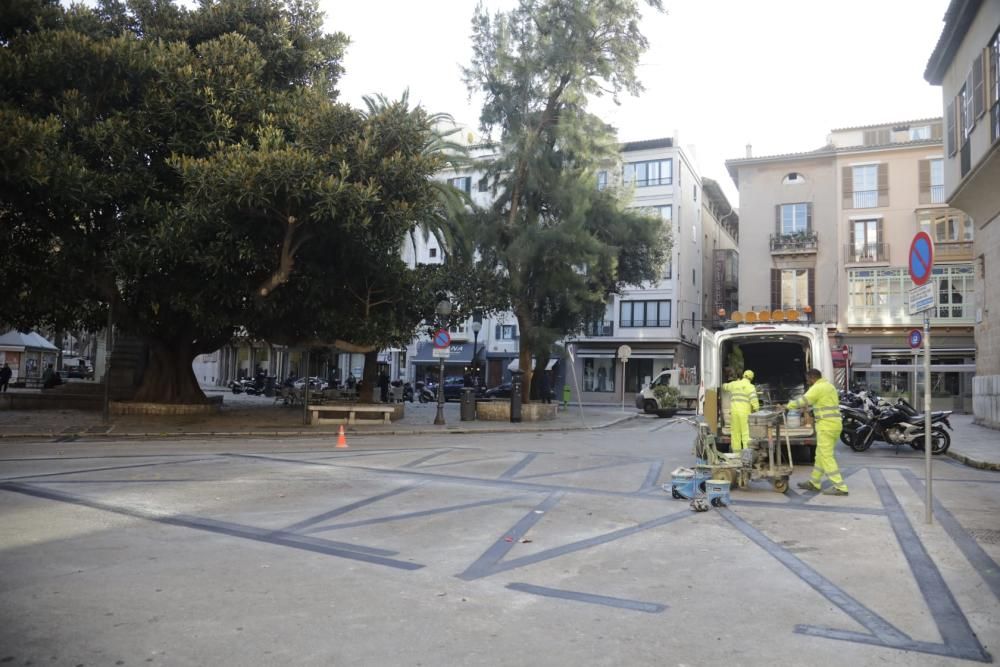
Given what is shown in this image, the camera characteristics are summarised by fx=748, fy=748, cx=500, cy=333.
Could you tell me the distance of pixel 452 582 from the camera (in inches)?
208

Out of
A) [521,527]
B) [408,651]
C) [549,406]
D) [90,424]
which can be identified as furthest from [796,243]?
[408,651]

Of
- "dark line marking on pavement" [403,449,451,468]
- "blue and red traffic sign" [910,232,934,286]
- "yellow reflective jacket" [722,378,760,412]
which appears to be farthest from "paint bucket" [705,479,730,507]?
"dark line marking on pavement" [403,449,451,468]

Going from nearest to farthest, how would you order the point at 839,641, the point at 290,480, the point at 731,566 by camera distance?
1. the point at 839,641
2. the point at 731,566
3. the point at 290,480

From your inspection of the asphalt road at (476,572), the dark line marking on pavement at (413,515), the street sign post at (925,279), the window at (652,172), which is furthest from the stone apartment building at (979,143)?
the window at (652,172)

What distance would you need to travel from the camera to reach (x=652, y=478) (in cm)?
1110

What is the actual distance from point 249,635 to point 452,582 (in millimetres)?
1572

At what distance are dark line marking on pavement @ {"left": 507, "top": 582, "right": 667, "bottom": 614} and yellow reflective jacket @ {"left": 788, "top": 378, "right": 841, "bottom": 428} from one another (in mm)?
5678

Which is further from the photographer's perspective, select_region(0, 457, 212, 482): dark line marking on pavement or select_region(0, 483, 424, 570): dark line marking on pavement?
select_region(0, 457, 212, 482): dark line marking on pavement

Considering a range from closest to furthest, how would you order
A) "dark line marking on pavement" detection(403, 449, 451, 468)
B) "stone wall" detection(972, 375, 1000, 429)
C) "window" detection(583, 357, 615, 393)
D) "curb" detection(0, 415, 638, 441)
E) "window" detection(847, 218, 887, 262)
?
"dark line marking on pavement" detection(403, 449, 451, 468), "curb" detection(0, 415, 638, 441), "stone wall" detection(972, 375, 1000, 429), "window" detection(847, 218, 887, 262), "window" detection(583, 357, 615, 393)

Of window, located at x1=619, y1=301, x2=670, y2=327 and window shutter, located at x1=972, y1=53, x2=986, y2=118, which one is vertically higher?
window shutter, located at x1=972, y1=53, x2=986, y2=118

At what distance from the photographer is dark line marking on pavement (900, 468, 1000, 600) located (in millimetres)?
5652

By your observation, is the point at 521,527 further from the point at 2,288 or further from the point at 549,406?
the point at 549,406

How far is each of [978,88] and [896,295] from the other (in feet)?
75.3

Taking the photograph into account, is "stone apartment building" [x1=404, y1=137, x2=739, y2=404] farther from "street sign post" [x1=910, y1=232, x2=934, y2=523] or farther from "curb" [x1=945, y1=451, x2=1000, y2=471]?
"street sign post" [x1=910, y1=232, x2=934, y2=523]
